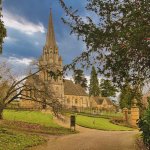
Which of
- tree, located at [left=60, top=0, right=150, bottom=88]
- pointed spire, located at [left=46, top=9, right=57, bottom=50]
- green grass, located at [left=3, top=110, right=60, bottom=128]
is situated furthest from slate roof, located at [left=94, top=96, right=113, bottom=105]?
tree, located at [left=60, top=0, right=150, bottom=88]

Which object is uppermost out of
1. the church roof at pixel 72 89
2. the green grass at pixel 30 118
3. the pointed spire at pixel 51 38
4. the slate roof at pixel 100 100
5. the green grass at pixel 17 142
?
the pointed spire at pixel 51 38

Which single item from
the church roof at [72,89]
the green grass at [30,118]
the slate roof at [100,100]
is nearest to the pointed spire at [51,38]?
the church roof at [72,89]

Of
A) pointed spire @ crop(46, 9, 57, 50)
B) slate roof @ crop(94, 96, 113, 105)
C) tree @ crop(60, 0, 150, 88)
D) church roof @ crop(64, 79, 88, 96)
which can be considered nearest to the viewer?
tree @ crop(60, 0, 150, 88)

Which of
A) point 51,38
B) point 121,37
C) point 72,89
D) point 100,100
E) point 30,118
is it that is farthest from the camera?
point 72,89

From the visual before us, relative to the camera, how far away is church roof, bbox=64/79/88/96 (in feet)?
359

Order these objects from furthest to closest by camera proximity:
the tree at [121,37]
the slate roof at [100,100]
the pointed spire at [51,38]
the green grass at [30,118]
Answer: the slate roof at [100,100], the pointed spire at [51,38], the green grass at [30,118], the tree at [121,37]

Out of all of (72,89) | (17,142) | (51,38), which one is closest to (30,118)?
(17,142)

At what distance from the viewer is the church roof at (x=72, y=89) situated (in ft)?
359

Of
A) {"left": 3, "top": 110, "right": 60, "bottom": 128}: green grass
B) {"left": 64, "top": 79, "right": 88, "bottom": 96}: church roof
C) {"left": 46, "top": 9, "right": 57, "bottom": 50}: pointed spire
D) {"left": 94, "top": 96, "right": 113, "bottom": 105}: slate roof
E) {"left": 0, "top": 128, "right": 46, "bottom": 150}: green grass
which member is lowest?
{"left": 0, "top": 128, "right": 46, "bottom": 150}: green grass

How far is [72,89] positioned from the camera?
364 ft

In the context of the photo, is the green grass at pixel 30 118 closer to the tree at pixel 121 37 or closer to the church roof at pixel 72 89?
the tree at pixel 121 37

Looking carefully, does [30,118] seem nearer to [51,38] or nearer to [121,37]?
[121,37]

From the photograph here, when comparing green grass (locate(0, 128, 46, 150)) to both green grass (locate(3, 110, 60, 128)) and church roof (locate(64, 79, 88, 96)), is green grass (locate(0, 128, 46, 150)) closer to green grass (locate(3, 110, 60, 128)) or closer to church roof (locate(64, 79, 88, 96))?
green grass (locate(3, 110, 60, 128))

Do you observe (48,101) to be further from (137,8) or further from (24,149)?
(137,8)
